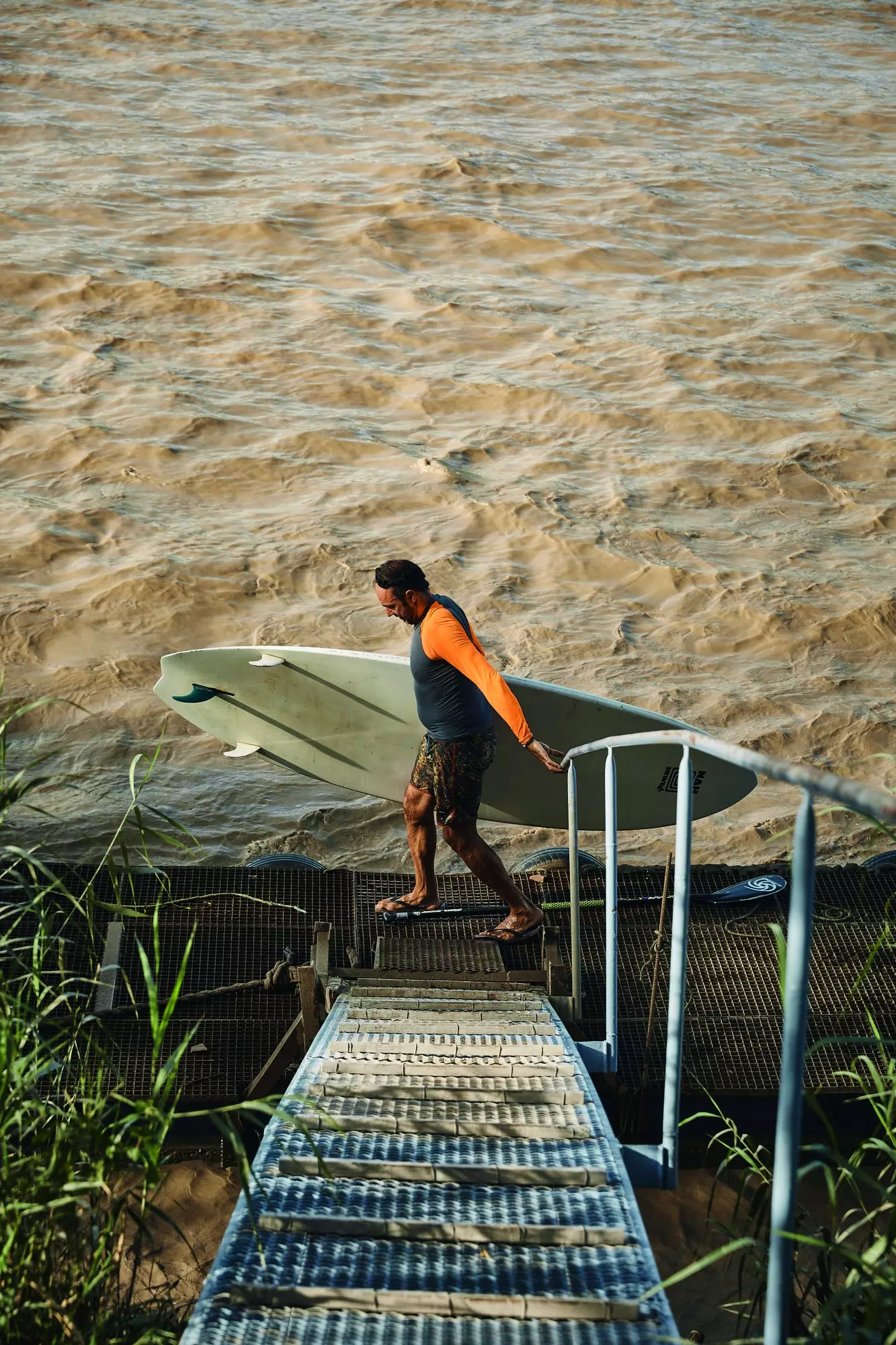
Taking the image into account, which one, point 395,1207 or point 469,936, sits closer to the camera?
point 395,1207

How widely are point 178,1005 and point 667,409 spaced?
30.9 ft

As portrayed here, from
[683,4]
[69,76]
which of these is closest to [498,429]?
[69,76]

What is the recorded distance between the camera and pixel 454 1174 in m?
2.30

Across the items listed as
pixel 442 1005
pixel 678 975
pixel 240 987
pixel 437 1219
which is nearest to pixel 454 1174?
pixel 437 1219

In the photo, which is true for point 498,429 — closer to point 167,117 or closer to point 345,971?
point 345,971

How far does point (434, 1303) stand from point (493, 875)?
3.10 m

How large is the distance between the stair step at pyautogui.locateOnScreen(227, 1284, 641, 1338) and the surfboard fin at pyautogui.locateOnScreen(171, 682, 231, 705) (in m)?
4.80

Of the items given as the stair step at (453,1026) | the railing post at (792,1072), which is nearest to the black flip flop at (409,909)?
the stair step at (453,1026)

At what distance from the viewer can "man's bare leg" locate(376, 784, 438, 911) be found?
5.20 m

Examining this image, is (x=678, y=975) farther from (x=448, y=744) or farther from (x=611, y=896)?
(x=448, y=744)

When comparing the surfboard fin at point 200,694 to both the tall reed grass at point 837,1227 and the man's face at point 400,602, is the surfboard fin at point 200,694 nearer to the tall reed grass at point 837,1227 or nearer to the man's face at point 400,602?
the man's face at point 400,602

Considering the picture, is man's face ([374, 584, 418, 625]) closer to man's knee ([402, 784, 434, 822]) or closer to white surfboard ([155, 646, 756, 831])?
man's knee ([402, 784, 434, 822])

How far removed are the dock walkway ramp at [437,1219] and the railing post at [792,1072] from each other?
0.64 ft

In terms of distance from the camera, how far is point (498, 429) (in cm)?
1205
